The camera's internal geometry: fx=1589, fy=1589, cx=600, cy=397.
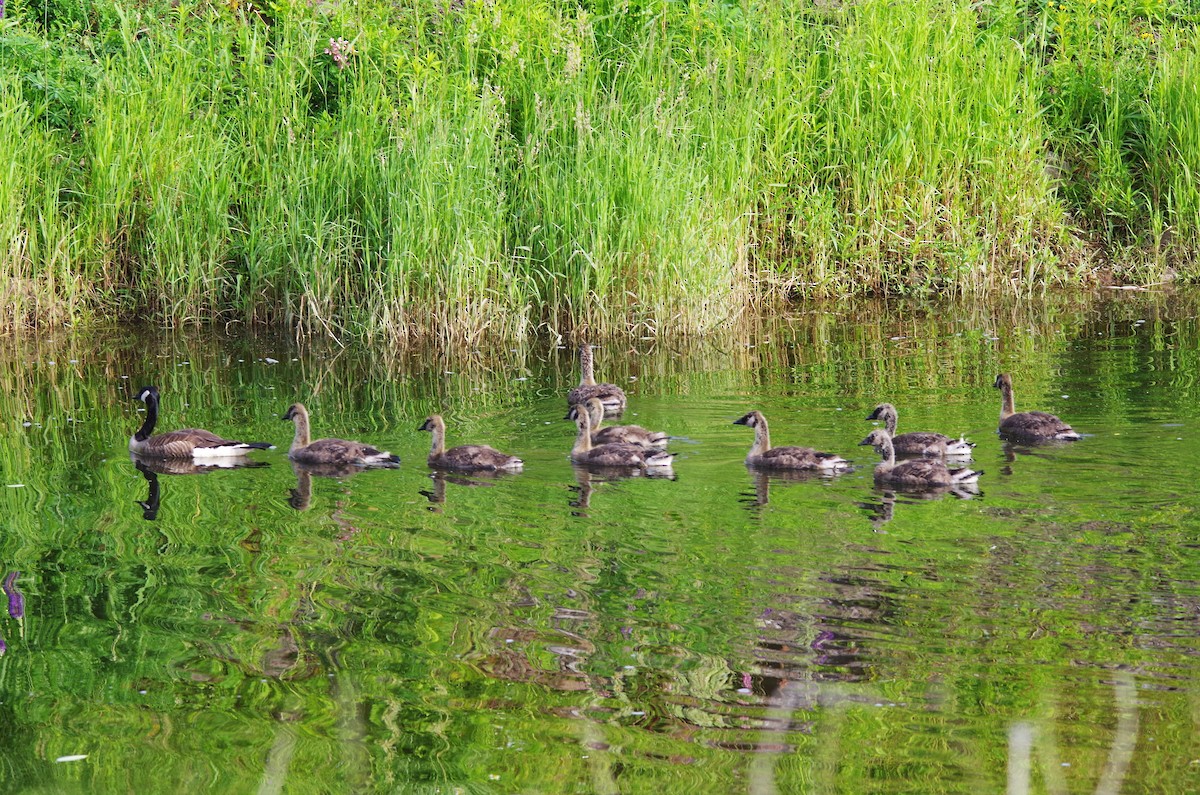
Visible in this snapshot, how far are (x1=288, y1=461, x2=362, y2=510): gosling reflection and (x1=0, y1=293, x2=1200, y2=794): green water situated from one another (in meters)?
0.15

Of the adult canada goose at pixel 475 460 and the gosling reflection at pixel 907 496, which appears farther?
the adult canada goose at pixel 475 460

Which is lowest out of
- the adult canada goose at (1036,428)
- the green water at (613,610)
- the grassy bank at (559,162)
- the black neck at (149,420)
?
the green water at (613,610)

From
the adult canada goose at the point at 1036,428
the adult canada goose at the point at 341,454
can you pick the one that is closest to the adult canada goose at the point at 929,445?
the adult canada goose at the point at 1036,428

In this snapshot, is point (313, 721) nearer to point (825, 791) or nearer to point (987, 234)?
point (825, 791)

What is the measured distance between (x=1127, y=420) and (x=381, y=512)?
18.7 feet

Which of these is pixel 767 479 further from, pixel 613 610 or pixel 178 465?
pixel 178 465

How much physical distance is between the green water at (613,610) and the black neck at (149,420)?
0.90ft

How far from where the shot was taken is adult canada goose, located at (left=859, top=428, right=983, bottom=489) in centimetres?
1054

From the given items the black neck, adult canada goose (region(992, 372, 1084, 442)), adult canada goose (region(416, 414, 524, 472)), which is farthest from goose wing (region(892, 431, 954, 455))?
the black neck

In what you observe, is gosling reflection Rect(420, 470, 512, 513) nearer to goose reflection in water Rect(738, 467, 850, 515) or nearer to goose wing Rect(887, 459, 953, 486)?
goose reflection in water Rect(738, 467, 850, 515)

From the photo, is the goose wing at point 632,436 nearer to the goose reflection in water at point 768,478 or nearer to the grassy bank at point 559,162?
the goose reflection in water at point 768,478

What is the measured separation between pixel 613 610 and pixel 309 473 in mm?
4244

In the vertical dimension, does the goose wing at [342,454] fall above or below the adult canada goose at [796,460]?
above

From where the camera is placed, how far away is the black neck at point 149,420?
12711mm
